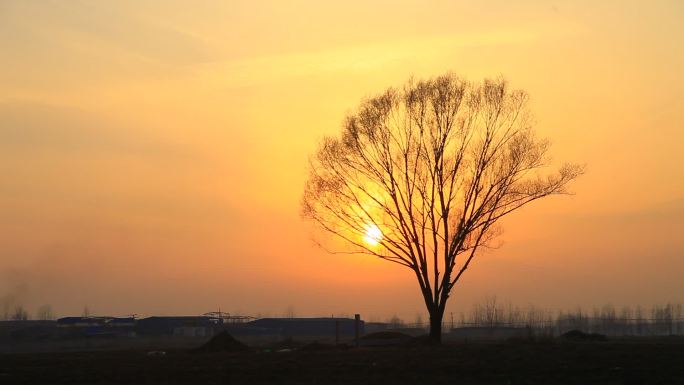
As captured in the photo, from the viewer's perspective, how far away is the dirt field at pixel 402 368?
26125 millimetres

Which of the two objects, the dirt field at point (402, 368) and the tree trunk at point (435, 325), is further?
the tree trunk at point (435, 325)

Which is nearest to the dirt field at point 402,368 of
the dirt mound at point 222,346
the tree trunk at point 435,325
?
the dirt mound at point 222,346

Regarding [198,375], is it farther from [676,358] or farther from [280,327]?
[280,327]

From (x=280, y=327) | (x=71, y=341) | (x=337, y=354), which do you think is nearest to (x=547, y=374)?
(x=337, y=354)

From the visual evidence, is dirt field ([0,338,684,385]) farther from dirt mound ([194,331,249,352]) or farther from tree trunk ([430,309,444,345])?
tree trunk ([430,309,444,345])

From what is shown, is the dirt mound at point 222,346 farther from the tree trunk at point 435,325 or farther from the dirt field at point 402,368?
the tree trunk at point 435,325

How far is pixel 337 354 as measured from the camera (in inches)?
1326

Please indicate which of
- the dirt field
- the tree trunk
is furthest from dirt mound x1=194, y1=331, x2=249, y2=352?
the tree trunk

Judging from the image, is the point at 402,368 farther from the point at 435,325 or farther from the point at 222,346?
the point at 222,346

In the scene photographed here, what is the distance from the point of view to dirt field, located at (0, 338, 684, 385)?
26.1 meters

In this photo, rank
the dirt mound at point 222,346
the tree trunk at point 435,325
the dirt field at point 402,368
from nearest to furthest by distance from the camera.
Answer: the dirt field at point 402,368 < the dirt mound at point 222,346 < the tree trunk at point 435,325

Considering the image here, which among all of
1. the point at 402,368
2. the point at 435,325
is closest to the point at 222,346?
the point at 435,325

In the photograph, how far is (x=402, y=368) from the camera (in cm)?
2867

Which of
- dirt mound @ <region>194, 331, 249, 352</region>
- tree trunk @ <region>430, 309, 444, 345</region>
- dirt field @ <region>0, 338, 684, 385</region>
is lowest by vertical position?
dirt field @ <region>0, 338, 684, 385</region>
